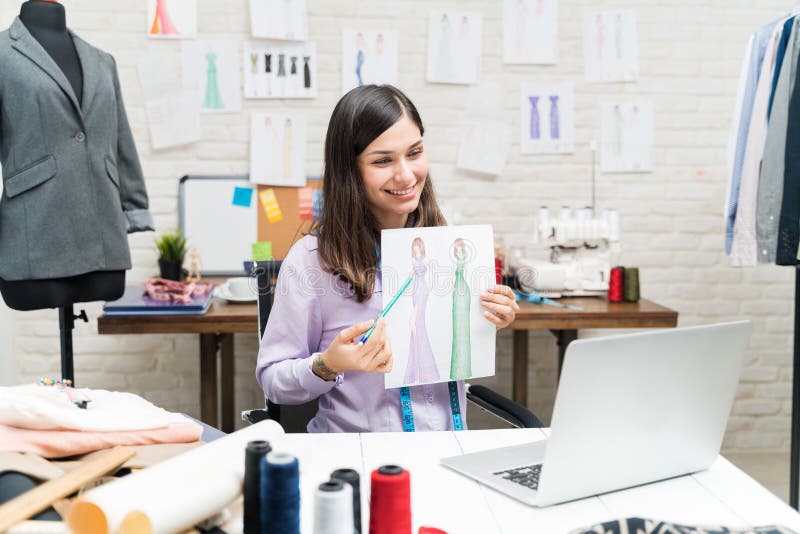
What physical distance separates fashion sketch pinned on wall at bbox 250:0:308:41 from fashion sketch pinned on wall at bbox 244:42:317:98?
0.16 ft

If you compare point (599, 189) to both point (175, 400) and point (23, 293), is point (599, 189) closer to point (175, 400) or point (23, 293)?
point (175, 400)

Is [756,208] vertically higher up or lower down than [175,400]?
higher up

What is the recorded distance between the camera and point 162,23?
11.0ft

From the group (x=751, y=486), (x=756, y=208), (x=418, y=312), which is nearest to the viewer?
(x=751, y=486)

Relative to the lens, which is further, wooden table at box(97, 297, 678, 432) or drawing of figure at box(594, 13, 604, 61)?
drawing of figure at box(594, 13, 604, 61)

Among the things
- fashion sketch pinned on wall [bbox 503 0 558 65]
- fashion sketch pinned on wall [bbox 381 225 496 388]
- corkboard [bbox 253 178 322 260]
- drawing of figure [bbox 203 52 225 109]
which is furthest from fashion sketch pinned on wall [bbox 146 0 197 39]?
fashion sketch pinned on wall [bbox 381 225 496 388]

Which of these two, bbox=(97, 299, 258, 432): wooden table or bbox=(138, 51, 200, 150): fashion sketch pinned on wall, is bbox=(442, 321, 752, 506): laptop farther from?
bbox=(138, 51, 200, 150): fashion sketch pinned on wall

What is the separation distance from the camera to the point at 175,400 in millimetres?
3596

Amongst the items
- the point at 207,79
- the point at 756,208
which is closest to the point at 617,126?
the point at 756,208

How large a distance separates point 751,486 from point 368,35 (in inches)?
104

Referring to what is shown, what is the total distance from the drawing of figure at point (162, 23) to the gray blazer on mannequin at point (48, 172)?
88 centimetres

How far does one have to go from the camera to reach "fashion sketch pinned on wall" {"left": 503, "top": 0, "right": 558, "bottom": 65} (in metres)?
3.48

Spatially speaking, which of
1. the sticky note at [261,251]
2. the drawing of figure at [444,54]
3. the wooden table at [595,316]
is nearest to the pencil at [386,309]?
the wooden table at [595,316]

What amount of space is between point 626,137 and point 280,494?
9.93ft
